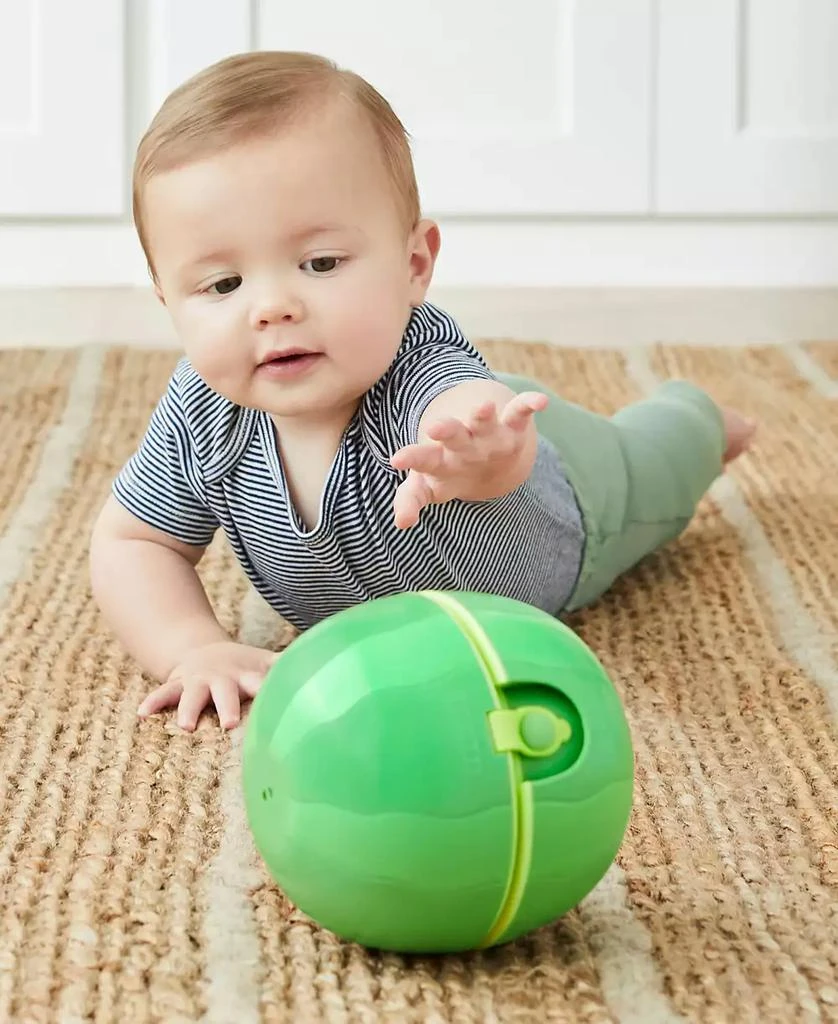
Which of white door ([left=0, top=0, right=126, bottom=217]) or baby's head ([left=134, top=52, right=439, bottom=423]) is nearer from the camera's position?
baby's head ([left=134, top=52, right=439, bottom=423])

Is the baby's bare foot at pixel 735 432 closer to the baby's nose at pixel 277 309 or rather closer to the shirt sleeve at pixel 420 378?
the shirt sleeve at pixel 420 378

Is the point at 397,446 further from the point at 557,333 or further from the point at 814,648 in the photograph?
the point at 557,333

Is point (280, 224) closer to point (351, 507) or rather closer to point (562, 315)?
point (351, 507)

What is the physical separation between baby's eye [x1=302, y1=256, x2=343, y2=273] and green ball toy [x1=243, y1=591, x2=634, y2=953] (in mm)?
280

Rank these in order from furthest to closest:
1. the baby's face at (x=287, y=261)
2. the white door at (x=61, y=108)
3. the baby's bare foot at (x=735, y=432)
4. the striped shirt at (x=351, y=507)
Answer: the white door at (x=61, y=108), the baby's bare foot at (x=735, y=432), the striped shirt at (x=351, y=507), the baby's face at (x=287, y=261)

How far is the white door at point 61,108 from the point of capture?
1945 millimetres

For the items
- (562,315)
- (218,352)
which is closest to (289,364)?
(218,352)

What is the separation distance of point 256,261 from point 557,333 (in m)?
1.14

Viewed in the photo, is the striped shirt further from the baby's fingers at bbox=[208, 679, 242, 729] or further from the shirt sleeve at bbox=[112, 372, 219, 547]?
the baby's fingers at bbox=[208, 679, 242, 729]

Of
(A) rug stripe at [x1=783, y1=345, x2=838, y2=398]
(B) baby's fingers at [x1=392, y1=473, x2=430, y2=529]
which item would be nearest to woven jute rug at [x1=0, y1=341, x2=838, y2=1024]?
(B) baby's fingers at [x1=392, y1=473, x2=430, y2=529]

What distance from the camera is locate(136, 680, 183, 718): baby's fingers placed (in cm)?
79

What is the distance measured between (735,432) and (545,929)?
75 cm

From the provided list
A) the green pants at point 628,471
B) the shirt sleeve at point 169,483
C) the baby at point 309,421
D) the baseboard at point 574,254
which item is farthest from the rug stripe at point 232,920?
the baseboard at point 574,254

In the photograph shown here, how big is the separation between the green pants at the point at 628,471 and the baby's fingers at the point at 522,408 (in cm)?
32
